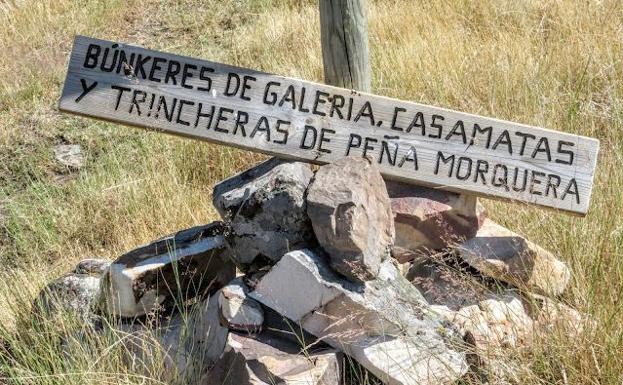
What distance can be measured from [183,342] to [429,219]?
3.72 feet

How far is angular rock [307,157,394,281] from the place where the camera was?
9.25ft

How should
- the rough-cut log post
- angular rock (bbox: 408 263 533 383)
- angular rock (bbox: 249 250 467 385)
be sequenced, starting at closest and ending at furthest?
angular rock (bbox: 408 263 533 383) → angular rock (bbox: 249 250 467 385) → the rough-cut log post

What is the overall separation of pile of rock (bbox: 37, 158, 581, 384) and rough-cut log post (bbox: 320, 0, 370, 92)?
1.99ft

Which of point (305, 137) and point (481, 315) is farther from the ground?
point (305, 137)

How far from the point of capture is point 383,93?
17.5ft

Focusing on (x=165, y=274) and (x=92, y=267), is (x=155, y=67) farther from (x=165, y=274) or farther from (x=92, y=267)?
(x=92, y=267)

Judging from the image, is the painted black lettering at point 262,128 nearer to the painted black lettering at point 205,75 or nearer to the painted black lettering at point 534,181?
the painted black lettering at point 205,75

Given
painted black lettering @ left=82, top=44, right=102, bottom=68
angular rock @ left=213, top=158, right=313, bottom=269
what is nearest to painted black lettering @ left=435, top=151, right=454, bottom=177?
angular rock @ left=213, top=158, right=313, bottom=269

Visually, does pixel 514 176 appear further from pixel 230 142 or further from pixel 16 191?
pixel 16 191

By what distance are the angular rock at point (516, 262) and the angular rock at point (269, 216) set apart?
0.69m

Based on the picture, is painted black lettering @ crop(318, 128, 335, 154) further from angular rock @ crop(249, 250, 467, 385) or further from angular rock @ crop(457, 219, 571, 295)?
angular rock @ crop(457, 219, 571, 295)

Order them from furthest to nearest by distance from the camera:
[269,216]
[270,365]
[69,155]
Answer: [69,155] → [269,216] → [270,365]

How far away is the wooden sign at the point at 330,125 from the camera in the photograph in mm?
3248

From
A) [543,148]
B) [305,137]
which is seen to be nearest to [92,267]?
[305,137]
